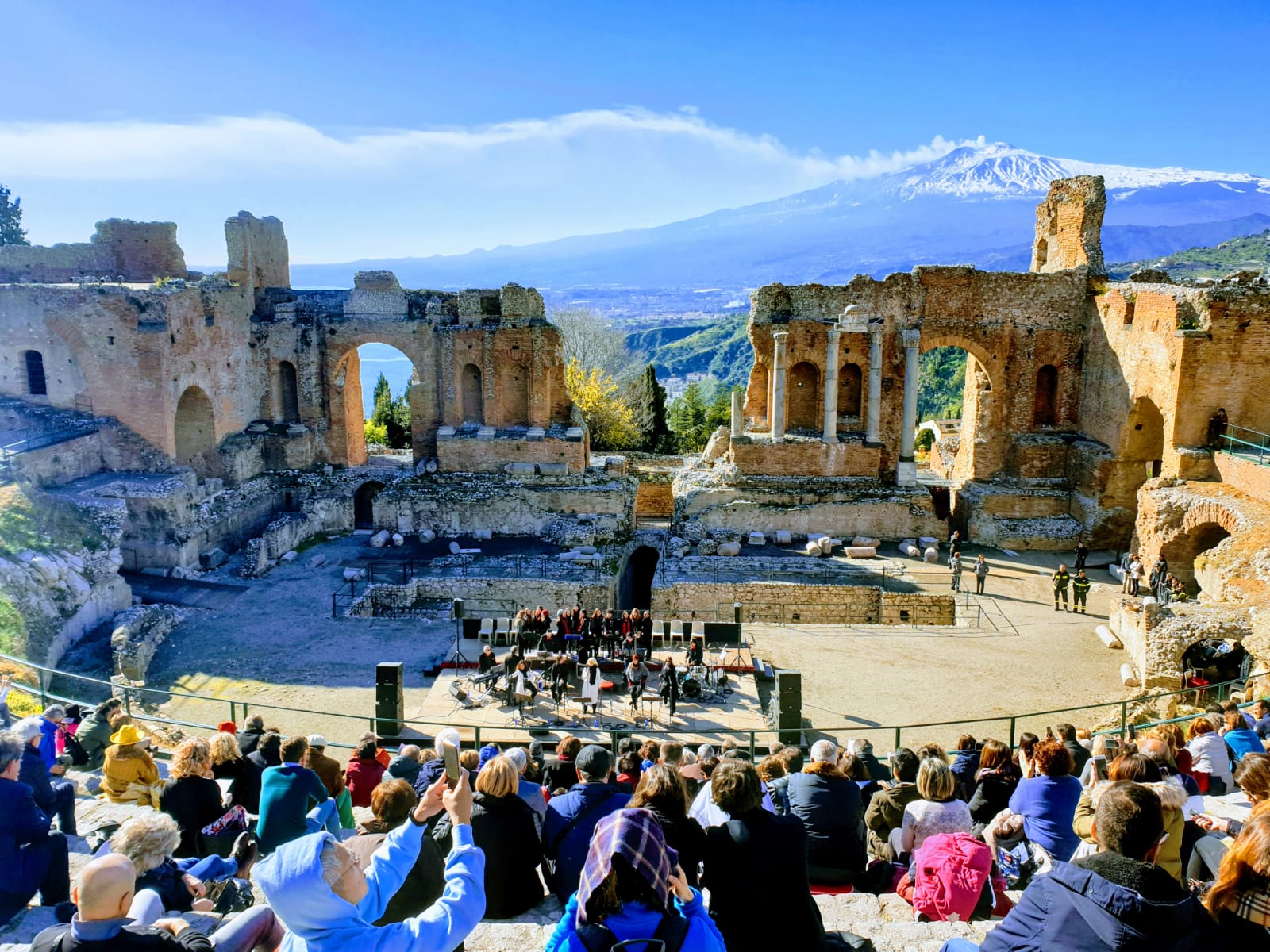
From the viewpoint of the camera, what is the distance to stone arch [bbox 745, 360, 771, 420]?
1143 inches

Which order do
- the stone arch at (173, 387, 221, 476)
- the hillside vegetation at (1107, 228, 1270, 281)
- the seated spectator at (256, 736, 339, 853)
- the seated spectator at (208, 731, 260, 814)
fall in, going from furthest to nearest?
the hillside vegetation at (1107, 228, 1270, 281) < the stone arch at (173, 387, 221, 476) < the seated spectator at (208, 731, 260, 814) < the seated spectator at (256, 736, 339, 853)

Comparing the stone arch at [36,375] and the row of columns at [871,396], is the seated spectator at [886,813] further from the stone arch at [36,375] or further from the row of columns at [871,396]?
the stone arch at [36,375]

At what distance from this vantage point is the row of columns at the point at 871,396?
27.1 metres

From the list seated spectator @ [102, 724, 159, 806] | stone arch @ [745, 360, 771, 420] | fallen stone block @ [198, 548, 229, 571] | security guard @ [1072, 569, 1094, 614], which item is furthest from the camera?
stone arch @ [745, 360, 771, 420]

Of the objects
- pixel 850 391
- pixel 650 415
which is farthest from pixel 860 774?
pixel 650 415

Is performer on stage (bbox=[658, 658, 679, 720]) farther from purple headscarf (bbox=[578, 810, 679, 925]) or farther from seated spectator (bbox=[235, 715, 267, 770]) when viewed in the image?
purple headscarf (bbox=[578, 810, 679, 925])

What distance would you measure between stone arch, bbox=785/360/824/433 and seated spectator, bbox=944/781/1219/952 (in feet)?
80.0

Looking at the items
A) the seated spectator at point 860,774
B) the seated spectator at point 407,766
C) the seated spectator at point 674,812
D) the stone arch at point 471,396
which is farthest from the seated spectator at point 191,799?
the stone arch at point 471,396

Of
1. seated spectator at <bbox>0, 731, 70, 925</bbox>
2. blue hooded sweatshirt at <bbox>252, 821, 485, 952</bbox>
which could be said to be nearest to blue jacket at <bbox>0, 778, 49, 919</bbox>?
seated spectator at <bbox>0, 731, 70, 925</bbox>

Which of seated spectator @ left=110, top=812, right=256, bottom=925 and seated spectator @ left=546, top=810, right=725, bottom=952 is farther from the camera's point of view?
seated spectator @ left=110, top=812, right=256, bottom=925

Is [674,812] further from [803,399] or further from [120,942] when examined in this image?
[803,399]

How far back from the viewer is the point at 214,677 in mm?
18406

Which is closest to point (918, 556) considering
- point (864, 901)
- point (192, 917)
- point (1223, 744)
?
point (1223, 744)

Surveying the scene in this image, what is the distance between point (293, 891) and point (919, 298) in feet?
86.0
